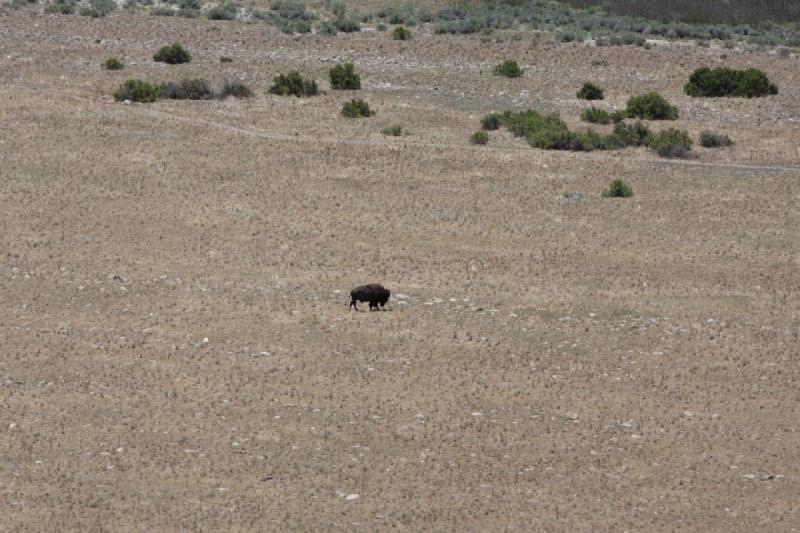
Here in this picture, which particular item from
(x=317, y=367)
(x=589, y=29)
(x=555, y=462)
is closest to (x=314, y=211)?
(x=317, y=367)

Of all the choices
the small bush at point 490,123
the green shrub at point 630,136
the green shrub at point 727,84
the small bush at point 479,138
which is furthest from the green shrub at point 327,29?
the green shrub at point 630,136

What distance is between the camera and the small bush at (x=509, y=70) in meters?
46.3

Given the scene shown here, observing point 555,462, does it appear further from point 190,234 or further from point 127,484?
point 190,234

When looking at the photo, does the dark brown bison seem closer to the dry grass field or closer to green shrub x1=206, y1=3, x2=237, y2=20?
the dry grass field

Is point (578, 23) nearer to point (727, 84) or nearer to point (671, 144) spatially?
point (727, 84)

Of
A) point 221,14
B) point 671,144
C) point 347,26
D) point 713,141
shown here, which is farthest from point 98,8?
point 713,141

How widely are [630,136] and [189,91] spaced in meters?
12.8

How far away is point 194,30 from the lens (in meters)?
52.7

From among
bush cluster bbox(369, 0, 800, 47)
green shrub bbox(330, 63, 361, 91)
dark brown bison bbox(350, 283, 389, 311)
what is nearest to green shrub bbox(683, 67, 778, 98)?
bush cluster bbox(369, 0, 800, 47)

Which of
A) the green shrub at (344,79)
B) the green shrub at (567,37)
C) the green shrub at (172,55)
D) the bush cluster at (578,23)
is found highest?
the green shrub at (344,79)

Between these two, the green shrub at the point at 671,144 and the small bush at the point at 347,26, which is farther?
the small bush at the point at 347,26

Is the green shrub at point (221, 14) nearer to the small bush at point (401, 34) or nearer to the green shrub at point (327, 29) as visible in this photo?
the green shrub at point (327, 29)

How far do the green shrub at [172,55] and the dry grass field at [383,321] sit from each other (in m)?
4.10

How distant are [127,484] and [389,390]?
15.2 ft
